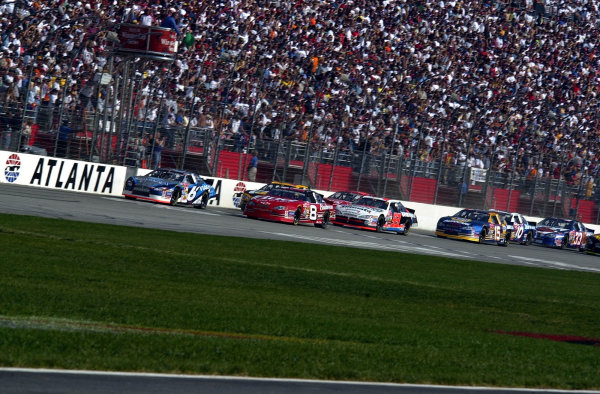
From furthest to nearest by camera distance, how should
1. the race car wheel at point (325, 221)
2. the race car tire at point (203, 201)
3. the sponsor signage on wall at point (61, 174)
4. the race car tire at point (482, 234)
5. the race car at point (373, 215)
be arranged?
the race car tire at point (482, 234)
the race car at point (373, 215)
the race car tire at point (203, 201)
the race car wheel at point (325, 221)
the sponsor signage on wall at point (61, 174)

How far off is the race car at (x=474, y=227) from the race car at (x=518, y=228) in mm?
925

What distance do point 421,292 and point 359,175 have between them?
2153 centimetres

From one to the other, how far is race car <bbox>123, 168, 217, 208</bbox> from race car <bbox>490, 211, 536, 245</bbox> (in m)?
11.5

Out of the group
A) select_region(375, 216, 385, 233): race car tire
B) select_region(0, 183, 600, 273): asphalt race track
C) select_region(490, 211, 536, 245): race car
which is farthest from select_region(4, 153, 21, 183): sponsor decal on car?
Result: select_region(490, 211, 536, 245): race car

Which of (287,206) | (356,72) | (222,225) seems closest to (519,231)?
(356,72)

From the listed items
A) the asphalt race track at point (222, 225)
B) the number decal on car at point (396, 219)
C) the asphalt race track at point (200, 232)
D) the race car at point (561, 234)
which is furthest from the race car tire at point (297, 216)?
the race car at point (561, 234)

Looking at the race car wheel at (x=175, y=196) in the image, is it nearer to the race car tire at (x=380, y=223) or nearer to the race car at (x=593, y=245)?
the race car tire at (x=380, y=223)

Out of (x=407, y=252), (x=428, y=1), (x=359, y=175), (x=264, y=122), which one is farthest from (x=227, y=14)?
(x=407, y=252)

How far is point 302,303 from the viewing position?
12.5 meters

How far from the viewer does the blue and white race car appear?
36156 mm

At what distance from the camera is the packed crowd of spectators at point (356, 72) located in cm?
3142

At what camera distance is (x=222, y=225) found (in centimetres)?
2494

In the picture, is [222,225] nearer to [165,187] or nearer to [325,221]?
[165,187]

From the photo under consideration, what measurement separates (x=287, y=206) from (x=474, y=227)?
25.3 ft
